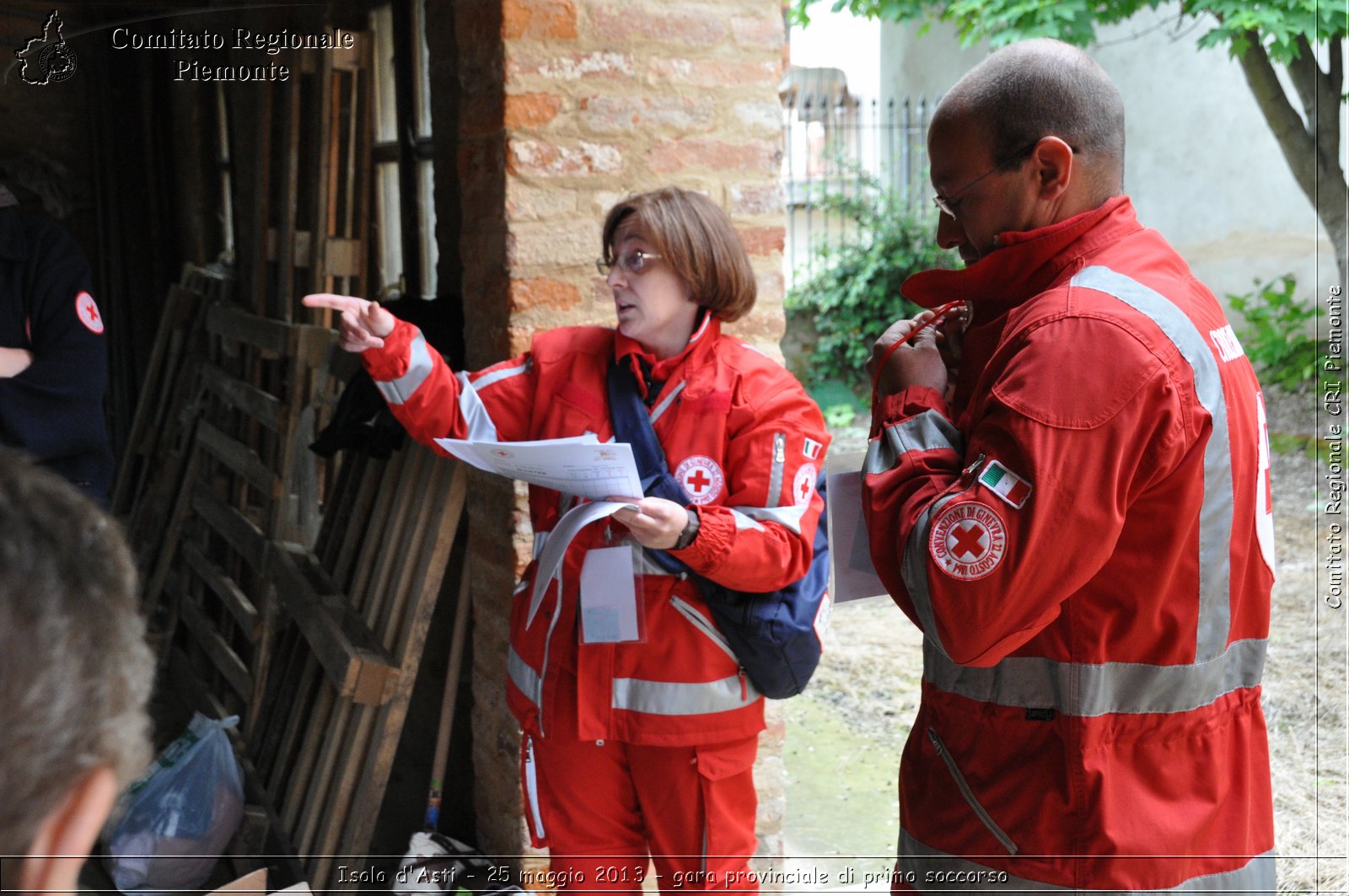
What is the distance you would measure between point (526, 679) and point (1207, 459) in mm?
1516

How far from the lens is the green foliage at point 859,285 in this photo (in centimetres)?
1153

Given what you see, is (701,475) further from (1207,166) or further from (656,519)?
(1207,166)

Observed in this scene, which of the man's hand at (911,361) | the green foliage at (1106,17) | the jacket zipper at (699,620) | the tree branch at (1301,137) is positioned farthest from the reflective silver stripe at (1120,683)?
the tree branch at (1301,137)

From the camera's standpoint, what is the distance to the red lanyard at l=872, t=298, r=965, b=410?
5.53 ft

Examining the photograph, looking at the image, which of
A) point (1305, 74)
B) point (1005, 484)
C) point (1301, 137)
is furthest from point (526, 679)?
point (1301, 137)

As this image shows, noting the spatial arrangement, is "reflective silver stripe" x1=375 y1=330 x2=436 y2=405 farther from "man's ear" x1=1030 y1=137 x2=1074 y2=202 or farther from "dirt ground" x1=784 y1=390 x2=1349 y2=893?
"dirt ground" x1=784 y1=390 x2=1349 y2=893

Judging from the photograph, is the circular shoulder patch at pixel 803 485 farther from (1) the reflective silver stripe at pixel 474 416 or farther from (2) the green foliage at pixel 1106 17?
(2) the green foliage at pixel 1106 17

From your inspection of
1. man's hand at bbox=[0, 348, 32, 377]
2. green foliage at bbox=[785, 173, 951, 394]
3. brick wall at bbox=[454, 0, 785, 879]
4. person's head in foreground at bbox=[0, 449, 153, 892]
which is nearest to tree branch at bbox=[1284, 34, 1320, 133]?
brick wall at bbox=[454, 0, 785, 879]

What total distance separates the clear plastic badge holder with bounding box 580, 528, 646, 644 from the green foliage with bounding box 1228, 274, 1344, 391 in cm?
660

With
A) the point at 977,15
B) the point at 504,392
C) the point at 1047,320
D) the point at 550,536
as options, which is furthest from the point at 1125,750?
the point at 977,15

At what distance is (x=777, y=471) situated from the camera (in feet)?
7.73

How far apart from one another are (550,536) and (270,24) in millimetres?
2956

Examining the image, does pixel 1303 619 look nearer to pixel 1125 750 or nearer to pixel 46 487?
pixel 1125 750

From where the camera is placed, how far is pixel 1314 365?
25.1ft
